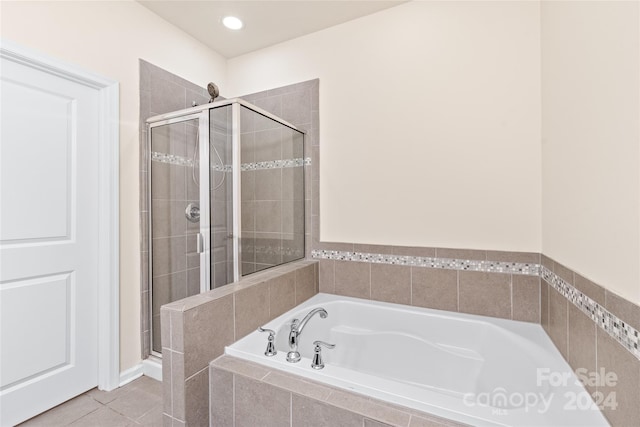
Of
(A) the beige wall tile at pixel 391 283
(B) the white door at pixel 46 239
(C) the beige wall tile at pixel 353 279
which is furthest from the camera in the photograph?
(C) the beige wall tile at pixel 353 279

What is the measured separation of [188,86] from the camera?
238 centimetres

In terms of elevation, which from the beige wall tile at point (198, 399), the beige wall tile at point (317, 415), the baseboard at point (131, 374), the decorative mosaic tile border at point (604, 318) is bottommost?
the baseboard at point (131, 374)

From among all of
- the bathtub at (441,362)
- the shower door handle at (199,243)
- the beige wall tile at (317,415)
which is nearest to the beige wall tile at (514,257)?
the bathtub at (441,362)

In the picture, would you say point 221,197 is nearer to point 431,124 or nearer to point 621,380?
point 431,124

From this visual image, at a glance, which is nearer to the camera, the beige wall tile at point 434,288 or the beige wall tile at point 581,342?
the beige wall tile at point 581,342

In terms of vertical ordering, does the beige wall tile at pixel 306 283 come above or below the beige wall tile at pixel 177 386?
above

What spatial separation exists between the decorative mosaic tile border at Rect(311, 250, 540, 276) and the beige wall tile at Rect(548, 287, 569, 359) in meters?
0.23

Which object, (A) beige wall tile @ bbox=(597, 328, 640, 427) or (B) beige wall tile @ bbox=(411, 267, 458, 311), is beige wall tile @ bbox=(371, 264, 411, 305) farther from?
(A) beige wall tile @ bbox=(597, 328, 640, 427)

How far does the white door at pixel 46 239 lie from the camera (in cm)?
148

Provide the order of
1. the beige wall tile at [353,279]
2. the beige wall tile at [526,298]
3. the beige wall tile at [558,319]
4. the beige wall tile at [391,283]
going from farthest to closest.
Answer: the beige wall tile at [353,279]
the beige wall tile at [391,283]
the beige wall tile at [526,298]
the beige wall tile at [558,319]

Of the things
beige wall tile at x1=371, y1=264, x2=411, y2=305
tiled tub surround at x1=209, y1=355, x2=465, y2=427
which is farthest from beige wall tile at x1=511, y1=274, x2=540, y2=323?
tiled tub surround at x1=209, y1=355, x2=465, y2=427

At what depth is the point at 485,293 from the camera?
1.81 m

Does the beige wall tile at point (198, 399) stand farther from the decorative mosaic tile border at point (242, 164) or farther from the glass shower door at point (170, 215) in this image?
the decorative mosaic tile border at point (242, 164)

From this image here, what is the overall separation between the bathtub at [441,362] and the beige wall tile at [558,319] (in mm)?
50
